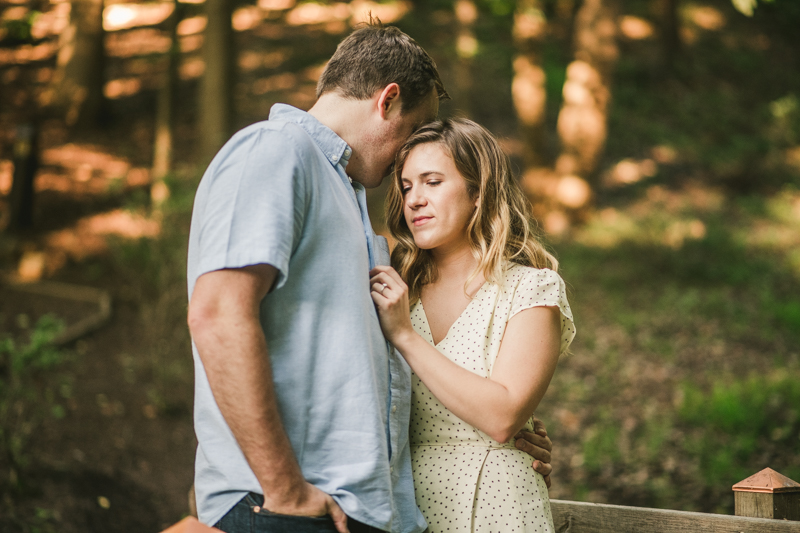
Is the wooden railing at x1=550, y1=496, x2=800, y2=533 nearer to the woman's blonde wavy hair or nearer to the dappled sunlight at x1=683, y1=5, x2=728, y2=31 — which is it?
the woman's blonde wavy hair

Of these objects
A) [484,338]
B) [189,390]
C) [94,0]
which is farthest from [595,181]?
[484,338]

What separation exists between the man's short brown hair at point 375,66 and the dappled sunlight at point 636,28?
22.6 m

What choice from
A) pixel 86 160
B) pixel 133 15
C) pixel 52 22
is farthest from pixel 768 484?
pixel 52 22

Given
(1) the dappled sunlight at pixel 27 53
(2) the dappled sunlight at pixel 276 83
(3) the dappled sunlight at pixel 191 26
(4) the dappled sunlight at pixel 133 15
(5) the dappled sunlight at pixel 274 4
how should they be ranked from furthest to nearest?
1. (5) the dappled sunlight at pixel 274 4
2. (3) the dappled sunlight at pixel 191 26
3. (4) the dappled sunlight at pixel 133 15
4. (2) the dappled sunlight at pixel 276 83
5. (1) the dappled sunlight at pixel 27 53

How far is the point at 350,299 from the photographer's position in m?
1.78

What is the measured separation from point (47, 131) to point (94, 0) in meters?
2.54

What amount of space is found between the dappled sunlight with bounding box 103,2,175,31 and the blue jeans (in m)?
18.4

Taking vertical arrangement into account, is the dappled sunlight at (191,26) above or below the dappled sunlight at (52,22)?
below

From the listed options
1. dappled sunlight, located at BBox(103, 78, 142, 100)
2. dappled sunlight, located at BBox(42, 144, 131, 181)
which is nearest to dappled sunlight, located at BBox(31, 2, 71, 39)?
dappled sunlight, located at BBox(103, 78, 142, 100)

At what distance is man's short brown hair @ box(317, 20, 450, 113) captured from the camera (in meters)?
2.08

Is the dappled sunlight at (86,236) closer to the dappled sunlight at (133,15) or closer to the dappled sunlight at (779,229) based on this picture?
the dappled sunlight at (779,229)

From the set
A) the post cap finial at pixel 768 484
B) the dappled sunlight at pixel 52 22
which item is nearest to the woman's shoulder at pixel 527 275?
the post cap finial at pixel 768 484

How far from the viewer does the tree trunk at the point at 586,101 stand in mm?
11094

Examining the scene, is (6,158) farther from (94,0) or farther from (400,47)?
(400,47)
